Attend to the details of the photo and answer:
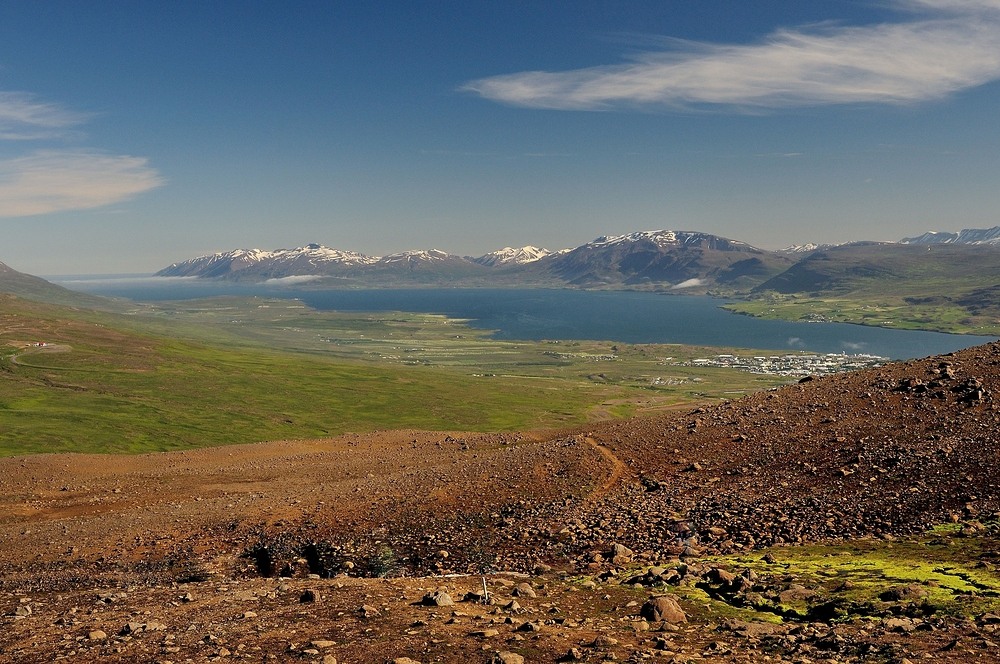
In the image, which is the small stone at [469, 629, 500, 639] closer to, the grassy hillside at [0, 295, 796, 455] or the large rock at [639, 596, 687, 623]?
the large rock at [639, 596, 687, 623]

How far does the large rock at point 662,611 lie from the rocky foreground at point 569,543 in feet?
0.22

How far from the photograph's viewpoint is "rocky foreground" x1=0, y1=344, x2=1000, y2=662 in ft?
56.6

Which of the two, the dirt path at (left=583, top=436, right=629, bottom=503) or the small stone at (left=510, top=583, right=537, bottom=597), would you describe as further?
the dirt path at (left=583, top=436, right=629, bottom=503)

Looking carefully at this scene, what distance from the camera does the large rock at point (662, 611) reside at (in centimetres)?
1811

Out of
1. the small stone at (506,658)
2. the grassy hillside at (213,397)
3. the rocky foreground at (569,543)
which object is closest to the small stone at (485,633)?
the rocky foreground at (569,543)

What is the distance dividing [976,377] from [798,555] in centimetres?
2404

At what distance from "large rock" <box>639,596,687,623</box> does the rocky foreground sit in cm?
7

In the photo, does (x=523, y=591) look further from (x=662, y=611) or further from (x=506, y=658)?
(x=506, y=658)

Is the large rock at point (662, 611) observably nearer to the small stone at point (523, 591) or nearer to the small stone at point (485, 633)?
the small stone at point (523, 591)

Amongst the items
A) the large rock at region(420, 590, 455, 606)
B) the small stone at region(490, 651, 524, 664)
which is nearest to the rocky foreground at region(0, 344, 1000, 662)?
the large rock at region(420, 590, 455, 606)

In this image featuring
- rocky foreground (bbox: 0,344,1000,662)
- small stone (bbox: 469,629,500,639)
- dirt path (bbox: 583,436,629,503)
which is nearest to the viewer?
small stone (bbox: 469,629,500,639)

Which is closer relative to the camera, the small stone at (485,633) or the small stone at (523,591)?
the small stone at (485,633)

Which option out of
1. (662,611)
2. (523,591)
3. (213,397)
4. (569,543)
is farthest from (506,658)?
(213,397)

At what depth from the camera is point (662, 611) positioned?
1841 cm
